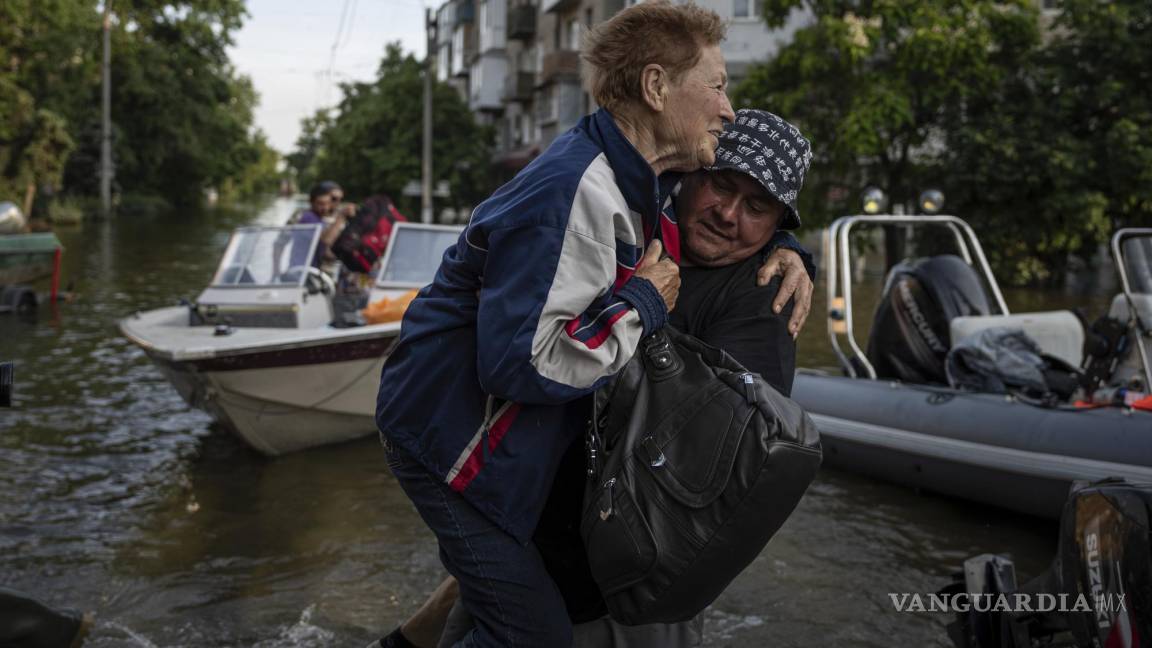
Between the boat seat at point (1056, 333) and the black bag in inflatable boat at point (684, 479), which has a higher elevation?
the black bag in inflatable boat at point (684, 479)

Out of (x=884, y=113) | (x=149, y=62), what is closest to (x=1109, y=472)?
(x=884, y=113)

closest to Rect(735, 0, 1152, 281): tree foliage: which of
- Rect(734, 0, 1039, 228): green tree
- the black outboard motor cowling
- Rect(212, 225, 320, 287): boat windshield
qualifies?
Rect(734, 0, 1039, 228): green tree

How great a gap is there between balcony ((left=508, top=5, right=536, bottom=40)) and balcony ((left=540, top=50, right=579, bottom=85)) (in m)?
5.92

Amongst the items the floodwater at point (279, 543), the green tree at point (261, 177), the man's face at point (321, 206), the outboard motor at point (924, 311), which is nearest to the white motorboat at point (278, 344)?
the floodwater at point (279, 543)

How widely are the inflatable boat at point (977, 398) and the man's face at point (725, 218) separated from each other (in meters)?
3.72

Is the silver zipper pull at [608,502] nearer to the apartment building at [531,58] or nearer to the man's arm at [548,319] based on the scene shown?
the man's arm at [548,319]

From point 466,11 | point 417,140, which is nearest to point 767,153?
point 417,140

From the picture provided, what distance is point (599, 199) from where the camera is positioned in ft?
7.06

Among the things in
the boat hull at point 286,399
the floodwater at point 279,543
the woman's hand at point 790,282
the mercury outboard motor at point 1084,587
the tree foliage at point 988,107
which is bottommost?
the floodwater at point 279,543

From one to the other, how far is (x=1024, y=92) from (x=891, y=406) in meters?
16.6

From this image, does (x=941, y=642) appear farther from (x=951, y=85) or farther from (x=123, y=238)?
(x=123, y=238)

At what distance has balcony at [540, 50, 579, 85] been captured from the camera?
134 feet

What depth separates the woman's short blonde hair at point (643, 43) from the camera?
91.6 inches

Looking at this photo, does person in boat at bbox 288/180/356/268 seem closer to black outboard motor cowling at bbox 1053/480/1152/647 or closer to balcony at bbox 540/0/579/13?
black outboard motor cowling at bbox 1053/480/1152/647
